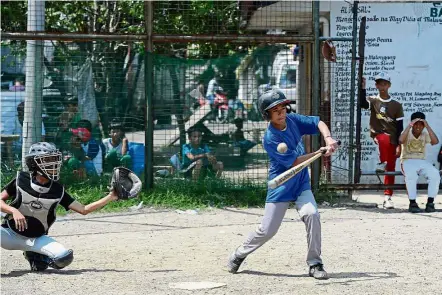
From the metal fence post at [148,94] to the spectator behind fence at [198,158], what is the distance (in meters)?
0.51

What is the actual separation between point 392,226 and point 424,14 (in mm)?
4491

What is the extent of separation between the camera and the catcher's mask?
7.72 meters

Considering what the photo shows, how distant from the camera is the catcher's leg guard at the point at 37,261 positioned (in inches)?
306

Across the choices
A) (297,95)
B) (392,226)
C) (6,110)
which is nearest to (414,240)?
(392,226)

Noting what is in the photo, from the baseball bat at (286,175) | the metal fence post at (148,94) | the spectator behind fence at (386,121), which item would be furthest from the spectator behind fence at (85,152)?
the baseball bat at (286,175)

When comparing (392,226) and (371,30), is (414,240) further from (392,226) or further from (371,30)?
(371,30)

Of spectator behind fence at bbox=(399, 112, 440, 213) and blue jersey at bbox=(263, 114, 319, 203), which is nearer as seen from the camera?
blue jersey at bbox=(263, 114, 319, 203)

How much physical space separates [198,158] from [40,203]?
14.9ft

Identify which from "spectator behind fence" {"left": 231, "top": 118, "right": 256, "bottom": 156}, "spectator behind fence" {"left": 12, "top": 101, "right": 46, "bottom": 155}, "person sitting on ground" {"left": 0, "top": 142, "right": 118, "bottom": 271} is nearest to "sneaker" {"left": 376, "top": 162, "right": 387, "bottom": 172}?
"spectator behind fence" {"left": 231, "top": 118, "right": 256, "bottom": 156}

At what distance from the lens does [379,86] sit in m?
12.2

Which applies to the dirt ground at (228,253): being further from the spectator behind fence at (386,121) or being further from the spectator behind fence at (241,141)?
the spectator behind fence at (241,141)

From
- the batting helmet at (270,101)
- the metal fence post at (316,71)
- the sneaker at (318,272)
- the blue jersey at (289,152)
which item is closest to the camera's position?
the sneaker at (318,272)

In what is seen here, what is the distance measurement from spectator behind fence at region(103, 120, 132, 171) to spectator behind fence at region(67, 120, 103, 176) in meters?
0.11

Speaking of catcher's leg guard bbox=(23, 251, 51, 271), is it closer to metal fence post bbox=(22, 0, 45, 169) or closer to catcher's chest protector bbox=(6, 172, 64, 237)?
catcher's chest protector bbox=(6, 172, 64, 237)
